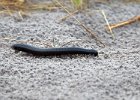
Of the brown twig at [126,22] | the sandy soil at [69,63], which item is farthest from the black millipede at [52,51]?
the brown twig at [126,22]

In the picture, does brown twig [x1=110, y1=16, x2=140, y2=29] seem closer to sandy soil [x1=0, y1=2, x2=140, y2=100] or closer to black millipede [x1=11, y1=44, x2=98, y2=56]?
sandy soil [x1=0, y1=2, x2=140, y2=100]

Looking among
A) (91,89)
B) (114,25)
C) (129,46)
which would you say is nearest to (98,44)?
(129,46)

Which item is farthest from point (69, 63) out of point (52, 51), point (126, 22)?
point (126, 22)

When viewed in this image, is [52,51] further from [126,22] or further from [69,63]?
[126,22]

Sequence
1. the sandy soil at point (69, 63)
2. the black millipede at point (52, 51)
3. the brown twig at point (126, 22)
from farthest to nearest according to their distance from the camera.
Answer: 1. the brown twig at point (126, 22)
2. the black millipede at point (52, 51)
3. the sandy soil at point (69, 63)

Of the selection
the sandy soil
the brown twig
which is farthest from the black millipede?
the brown twig

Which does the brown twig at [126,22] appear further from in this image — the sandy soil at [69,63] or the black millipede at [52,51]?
the black millipede at [52,51]

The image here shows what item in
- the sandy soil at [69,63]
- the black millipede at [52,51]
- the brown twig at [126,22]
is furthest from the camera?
the brown twig at [126,22]

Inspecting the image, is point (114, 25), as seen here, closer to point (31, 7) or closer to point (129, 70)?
point (31, 7)

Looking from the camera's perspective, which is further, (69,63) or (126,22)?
(126,22)
